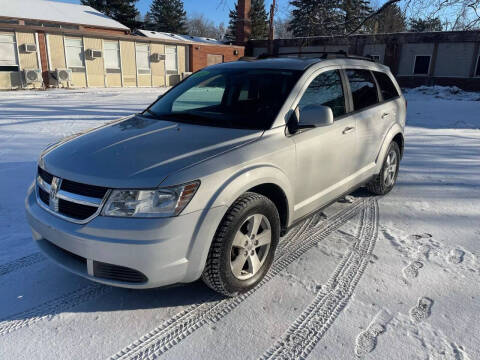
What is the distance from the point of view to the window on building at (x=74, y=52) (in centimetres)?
2177

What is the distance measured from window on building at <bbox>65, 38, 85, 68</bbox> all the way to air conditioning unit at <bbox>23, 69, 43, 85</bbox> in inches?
85.2

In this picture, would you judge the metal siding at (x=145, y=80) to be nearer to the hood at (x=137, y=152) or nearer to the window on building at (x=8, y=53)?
the window on building at (x=8, y=53)

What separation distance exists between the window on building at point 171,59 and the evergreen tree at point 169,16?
29.4 metres

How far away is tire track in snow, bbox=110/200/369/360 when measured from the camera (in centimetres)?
226

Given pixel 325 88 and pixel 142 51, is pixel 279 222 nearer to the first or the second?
pixel 325 88

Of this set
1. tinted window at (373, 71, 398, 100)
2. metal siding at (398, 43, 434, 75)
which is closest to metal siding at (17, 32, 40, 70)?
tinted window at (373, 71, 398, 100)

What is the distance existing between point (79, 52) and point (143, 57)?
4.29 meters

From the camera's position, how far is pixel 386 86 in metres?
4.86

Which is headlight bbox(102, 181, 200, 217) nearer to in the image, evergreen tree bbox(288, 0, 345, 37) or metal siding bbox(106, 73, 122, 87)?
evergreen tree bbox(288, 0, 345, 37)

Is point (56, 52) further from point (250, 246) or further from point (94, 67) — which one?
point (250, 246)

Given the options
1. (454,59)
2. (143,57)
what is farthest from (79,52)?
(454,59)

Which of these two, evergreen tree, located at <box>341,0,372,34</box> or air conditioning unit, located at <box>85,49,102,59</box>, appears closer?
evergreen tree, located at <box>341,0,372,34</box>

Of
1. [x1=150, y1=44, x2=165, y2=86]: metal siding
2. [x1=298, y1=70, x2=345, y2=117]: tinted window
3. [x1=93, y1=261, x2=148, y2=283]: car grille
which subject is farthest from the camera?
[x1=150, y1=44, x2=165, y2=86]: metal siding

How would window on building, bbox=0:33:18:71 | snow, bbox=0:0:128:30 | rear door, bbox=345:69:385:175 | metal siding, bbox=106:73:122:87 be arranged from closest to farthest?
rear door, bbox=345:69:385:175 < window on building, bbox=0:33:18:71 < metal siding, bbox=106:73:122:87 < snow, bbox=0:0:128:30
